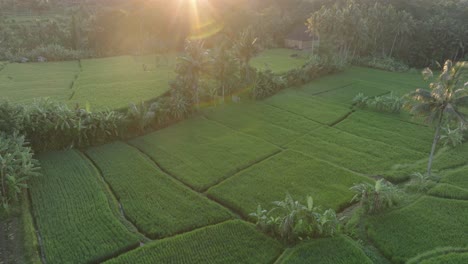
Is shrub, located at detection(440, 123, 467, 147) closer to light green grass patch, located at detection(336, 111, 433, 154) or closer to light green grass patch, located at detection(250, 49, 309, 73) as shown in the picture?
light green grass patch, located at detection(336, 111, 433, 154)

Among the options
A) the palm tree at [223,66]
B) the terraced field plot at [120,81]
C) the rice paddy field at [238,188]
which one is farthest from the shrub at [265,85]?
the terraced field plot at [120,81]

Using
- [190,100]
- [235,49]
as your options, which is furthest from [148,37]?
[190,100]

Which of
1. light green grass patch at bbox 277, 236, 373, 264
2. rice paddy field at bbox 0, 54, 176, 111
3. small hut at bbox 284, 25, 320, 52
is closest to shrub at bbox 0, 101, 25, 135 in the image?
rice paddy field at bbox 0, 54, 176, 111

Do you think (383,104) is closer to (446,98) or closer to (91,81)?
(446,98)

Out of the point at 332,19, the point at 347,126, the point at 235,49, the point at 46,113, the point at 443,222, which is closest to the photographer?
the point at 443,222

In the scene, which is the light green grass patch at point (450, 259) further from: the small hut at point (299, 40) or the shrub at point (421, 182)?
the small hut at point (299, 40)

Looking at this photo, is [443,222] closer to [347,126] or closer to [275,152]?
[275,152]

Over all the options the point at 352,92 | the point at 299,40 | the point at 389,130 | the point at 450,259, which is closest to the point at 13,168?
the point at 450,259
